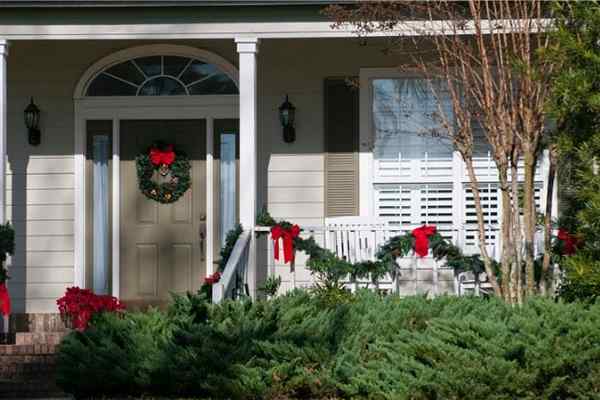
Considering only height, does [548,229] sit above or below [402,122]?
below

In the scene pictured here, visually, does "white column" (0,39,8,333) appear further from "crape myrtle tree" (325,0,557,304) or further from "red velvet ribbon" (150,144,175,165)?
"crape myrtle tree" (325,0,557,304)

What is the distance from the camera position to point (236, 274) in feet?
33.5

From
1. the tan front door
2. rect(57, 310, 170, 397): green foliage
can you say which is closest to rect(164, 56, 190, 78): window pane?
the tan front door

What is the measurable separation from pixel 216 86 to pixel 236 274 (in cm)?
292

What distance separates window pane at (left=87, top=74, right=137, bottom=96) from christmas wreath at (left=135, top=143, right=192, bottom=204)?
2.14 ft

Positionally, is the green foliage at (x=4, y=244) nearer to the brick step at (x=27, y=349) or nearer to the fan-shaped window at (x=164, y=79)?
the brick step at (x=27, y=349)

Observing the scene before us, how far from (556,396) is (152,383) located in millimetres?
2830

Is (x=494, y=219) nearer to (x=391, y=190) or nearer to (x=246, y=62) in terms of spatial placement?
(x=391, y=190)

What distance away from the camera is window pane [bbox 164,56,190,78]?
1248 centimetres

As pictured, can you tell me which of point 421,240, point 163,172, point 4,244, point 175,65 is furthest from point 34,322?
point 421,240

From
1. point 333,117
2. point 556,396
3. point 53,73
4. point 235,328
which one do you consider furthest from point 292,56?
point 556,396

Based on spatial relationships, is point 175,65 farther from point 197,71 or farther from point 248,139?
point 248,139

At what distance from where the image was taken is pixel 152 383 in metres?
8.48

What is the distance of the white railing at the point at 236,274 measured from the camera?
9.48 meters
